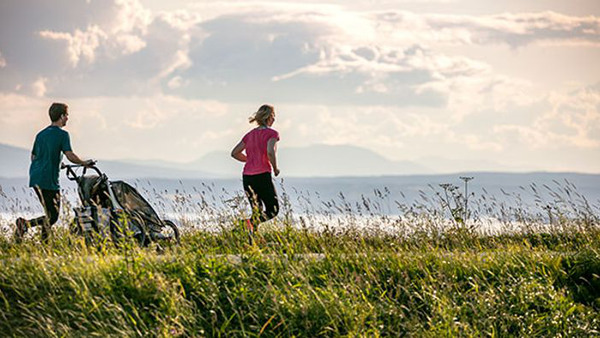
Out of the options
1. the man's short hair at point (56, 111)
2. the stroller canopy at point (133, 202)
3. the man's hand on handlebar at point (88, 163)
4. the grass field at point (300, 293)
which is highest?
the man's short hair at point (56, 111)

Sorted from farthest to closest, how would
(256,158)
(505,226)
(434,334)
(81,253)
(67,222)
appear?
(505,226) → (256,158) → (67,222) → (81,253) → (434,334)

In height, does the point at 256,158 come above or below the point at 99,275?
above

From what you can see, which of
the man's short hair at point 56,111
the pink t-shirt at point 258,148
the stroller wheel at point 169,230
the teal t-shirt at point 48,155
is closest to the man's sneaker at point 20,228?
the teal t-shirt at point 48,155

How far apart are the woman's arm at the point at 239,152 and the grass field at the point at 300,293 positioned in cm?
189

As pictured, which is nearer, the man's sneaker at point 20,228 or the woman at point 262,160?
the man's sneaker at point 20,228

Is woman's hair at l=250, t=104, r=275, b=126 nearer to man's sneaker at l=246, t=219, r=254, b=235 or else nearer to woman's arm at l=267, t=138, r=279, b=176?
woman's arm at l=267, t=138, r=279, b=176

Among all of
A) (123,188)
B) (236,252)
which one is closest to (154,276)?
(236,252)

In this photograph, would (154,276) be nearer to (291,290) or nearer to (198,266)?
(198,266)

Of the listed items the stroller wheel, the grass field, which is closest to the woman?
the stroller wheel

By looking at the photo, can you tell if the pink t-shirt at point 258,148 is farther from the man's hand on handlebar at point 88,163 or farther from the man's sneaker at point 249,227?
the man's hand on handlebar at point 88,163

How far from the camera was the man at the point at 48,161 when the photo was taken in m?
11.1

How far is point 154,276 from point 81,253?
1.43 meters

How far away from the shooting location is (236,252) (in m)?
10.3

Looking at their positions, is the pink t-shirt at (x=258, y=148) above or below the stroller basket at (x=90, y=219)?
above
